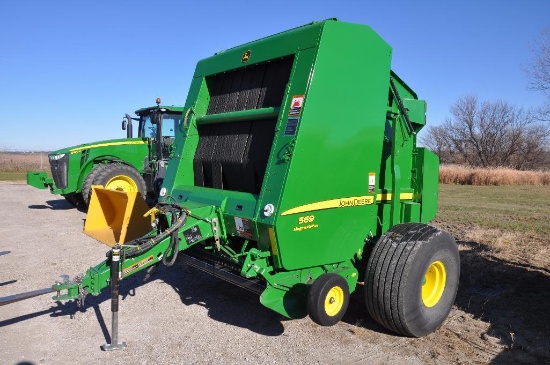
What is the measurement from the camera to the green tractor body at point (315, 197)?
372cm

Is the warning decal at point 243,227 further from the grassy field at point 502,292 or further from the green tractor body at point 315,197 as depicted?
the grassy field at point 502,292

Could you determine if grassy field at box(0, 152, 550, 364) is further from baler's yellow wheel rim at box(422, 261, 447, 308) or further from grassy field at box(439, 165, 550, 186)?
grassy field at box(439, 165, 550, 186)

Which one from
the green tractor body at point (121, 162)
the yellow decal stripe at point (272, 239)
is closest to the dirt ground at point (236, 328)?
the yellow decal stripe at point (272, 239)

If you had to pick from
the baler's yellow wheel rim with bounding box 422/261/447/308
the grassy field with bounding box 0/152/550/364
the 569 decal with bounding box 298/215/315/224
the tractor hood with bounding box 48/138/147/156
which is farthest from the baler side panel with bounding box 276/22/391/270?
the tractor hood with bounding box 48/138/147/156

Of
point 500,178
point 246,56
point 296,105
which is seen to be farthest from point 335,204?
point 500,178

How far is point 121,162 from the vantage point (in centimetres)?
1151

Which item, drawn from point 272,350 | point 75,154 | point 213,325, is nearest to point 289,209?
point 272,350

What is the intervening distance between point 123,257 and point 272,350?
152 cm

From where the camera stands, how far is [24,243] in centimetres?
816

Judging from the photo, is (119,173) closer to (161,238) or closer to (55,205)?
(55,205)

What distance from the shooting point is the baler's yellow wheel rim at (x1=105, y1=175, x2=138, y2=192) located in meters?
10.9

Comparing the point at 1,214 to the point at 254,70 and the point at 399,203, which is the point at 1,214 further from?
the point at 399,203

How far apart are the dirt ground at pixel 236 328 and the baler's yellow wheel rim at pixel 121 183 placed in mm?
4465

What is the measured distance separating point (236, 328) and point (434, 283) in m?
2.03
